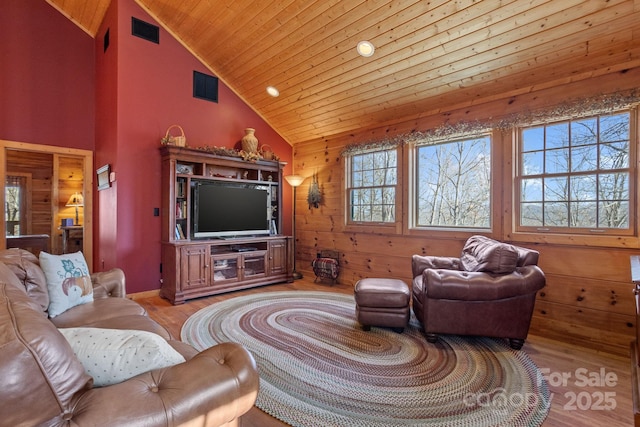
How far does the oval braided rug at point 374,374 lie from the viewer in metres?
1.86

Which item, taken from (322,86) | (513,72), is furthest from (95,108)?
(513,72)

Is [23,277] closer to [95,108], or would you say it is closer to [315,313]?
[315,313]

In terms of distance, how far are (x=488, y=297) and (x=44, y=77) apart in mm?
6171

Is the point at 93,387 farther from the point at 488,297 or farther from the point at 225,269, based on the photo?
the point at 225,269

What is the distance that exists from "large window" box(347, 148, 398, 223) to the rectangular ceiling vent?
126 inches

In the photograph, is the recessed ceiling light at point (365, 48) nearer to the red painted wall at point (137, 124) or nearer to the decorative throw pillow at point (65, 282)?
the red painted wall at point (137, 124)

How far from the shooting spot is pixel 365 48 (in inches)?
140

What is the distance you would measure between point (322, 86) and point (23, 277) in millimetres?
3694

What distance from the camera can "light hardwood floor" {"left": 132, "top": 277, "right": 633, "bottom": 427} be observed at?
183 centimetres

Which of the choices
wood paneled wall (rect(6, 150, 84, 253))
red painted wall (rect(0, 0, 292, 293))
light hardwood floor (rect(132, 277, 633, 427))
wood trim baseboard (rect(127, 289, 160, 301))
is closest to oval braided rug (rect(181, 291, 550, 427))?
light hardwood floor (rect(132, 277, 633, 427))

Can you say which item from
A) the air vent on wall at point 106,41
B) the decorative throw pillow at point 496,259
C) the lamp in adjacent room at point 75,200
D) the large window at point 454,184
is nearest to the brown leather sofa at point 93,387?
the decorative throw pillow at point 496,259

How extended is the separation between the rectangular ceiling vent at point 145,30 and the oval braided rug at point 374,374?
12.2 ft

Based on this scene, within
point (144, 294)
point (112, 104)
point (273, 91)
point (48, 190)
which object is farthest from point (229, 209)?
point (48, 190)

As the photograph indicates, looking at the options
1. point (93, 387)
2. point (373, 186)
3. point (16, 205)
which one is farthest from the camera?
point (16, 205)
